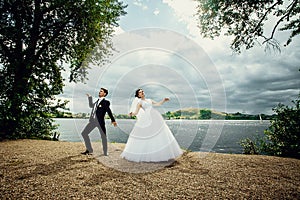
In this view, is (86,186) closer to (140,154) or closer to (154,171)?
(154,171)

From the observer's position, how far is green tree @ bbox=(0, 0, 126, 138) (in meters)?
10.5

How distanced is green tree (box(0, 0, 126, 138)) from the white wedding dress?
309 inches

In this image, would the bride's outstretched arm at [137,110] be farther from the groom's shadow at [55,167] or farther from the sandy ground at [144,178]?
the groom's shadow at [55,167]

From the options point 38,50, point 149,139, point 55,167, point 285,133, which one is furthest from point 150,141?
point 38,50

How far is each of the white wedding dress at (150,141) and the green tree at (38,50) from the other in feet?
25.7

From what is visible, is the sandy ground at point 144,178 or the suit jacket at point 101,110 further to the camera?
the suit jacket at point 101,110

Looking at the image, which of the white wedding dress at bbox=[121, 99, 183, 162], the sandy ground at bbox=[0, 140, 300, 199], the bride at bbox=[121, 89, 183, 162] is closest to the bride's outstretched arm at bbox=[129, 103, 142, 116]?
the bride at bbox=[121, 89, 183, 162]

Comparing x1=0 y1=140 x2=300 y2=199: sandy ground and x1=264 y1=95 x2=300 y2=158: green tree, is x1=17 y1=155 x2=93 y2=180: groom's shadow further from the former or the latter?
x1=264 y1=95 x2=300 y2=158: green tree

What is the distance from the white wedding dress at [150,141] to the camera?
642 cm

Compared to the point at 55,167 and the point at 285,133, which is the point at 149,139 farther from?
the point at 285,133

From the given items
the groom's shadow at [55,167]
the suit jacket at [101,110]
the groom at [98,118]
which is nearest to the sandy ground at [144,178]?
the groom's shadow at [55,167]

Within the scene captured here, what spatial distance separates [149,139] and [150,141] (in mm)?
83

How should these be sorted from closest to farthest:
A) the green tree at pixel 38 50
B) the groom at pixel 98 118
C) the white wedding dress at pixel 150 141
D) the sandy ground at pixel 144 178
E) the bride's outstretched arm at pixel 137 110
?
the sandy ground at pixel 144 178 → the white wedding dress at pixel 150 141 → the bride's outstretched arm at pixel 137 110 → the groom at pixel 98 118 → the green tree at pixel 38 50

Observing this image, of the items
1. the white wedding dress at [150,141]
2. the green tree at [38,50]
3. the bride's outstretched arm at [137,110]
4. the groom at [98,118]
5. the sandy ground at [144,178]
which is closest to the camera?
the sandy ground at [144,178]
